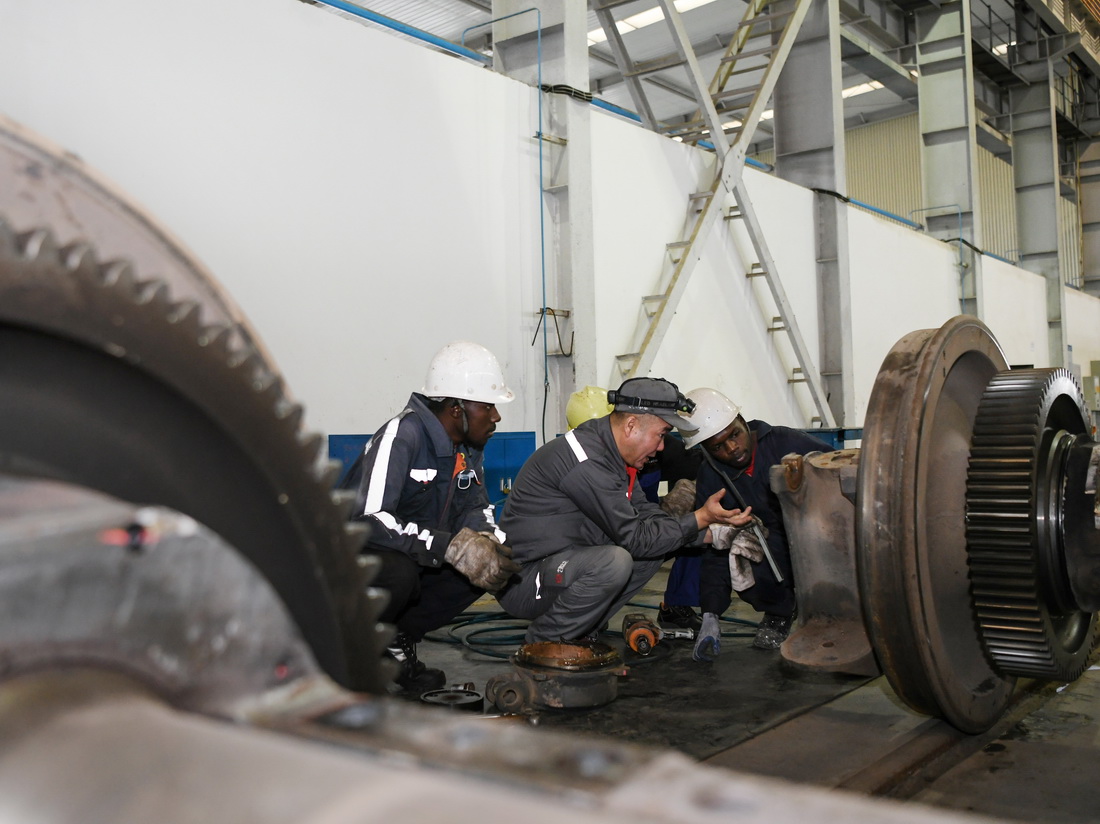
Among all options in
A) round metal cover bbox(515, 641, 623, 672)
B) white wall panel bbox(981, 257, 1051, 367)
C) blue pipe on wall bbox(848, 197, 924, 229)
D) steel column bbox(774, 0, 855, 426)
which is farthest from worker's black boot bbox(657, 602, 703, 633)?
white wall panel bbox(981, 257, 1051, 367)

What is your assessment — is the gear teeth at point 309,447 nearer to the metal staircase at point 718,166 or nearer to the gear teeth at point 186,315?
the gear teeth at point 186,315

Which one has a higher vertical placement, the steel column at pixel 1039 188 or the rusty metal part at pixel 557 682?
the steel column at pixel 1039 188

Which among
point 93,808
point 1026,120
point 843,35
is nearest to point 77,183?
point 93,808

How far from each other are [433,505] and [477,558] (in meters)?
0.39

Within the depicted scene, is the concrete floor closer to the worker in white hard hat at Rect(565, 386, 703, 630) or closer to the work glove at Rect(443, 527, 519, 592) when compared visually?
the work glove at Rect(443, 527, 519, 592)

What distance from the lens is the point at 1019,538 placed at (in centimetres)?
226

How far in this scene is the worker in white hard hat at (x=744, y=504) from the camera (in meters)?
3.84

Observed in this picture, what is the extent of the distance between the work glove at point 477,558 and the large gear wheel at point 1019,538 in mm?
1548

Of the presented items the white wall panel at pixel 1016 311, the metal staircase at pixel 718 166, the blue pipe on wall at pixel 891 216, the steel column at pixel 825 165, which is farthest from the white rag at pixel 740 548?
the white wall panel at pixel 1016 311

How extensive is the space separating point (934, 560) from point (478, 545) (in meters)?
1.51

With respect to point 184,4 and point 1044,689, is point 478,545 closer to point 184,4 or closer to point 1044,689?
point 1044,689

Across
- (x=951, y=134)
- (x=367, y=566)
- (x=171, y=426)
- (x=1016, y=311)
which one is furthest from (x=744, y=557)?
(x=1016, y=311)

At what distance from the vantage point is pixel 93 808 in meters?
0.50

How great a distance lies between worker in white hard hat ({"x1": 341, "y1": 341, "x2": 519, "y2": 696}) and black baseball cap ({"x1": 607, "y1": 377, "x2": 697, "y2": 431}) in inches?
17.8
